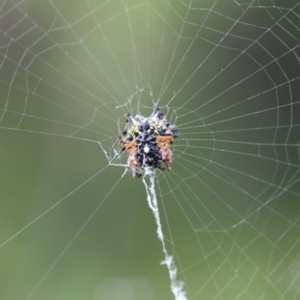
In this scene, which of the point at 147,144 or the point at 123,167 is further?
the point at 123,167

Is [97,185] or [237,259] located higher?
[97,185]

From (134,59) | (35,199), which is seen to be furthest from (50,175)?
(134,59)

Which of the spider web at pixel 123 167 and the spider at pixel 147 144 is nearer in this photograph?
the spider at pixel 147 144

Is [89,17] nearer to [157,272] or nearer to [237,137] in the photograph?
[237,137]

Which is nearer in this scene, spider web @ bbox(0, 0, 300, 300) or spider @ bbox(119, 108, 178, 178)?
spider @ bbox(119, 108, 178, 178)
